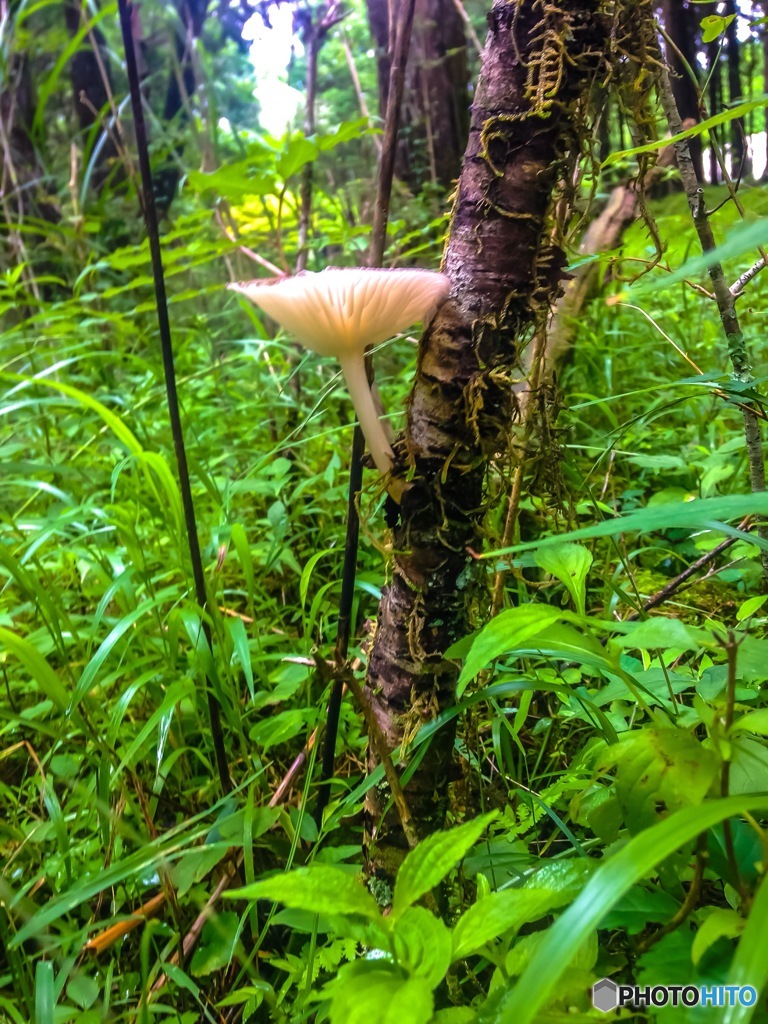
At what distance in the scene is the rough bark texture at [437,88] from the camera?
2.94 metres

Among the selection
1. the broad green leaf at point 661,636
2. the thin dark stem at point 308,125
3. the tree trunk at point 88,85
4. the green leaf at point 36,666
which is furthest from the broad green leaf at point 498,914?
the tree trunk at point 88,85

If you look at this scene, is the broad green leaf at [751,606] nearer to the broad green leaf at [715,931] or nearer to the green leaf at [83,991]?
the broad green leaf at [715,931]

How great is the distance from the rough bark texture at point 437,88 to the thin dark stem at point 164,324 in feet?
8.00

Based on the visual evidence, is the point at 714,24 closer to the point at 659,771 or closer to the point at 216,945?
the point at 659,771

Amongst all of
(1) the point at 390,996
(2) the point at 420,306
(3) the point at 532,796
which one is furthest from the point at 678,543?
(1) the point at 390,996

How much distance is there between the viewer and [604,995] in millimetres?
489

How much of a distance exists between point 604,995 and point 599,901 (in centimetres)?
21

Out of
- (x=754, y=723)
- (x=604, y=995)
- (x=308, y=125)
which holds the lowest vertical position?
(x=604, y=995)

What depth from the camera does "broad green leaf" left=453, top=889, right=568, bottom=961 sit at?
1.47ft

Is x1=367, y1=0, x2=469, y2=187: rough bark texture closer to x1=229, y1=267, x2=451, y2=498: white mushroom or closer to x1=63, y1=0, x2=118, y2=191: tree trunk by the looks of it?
x1=63, y1=0, x2=118, y2=191: tree trunk

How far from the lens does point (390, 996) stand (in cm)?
40

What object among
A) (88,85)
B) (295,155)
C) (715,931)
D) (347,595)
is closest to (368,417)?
(347,595)

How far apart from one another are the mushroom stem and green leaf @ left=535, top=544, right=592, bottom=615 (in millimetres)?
199

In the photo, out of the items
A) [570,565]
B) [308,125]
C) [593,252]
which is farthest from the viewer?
[593,252]
